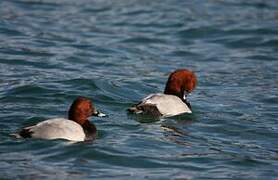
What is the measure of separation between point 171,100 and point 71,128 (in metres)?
2.64

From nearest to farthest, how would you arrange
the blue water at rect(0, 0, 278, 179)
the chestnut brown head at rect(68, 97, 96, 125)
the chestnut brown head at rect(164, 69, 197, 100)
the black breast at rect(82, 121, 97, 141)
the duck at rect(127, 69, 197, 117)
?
the blue water at rect(0, 0, 278, 179) < the black breast at rect(82, 121, 97, 141) < the chestnut brown head at rect(68, 97, 96, 125) < the duck at rect(127, 69, 197, 117) < the chestnut brown head at rect(164, 69, 197, 100)

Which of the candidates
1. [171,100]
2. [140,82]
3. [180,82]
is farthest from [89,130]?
[140,82]

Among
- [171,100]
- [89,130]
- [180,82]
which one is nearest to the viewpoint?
[89,130]

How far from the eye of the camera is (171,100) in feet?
46.5

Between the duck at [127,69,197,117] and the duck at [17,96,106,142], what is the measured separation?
139 centimetres

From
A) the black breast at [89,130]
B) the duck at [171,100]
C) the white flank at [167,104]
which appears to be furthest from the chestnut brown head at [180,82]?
the black breast at [89,130]

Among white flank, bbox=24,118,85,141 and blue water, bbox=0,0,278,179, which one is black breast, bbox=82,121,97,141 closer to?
blue water, bbox=0,0,278,179

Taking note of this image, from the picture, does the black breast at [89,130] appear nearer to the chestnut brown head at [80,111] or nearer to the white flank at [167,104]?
the chestnut brown head at [80,111]

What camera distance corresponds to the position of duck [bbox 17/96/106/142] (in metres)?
11.8

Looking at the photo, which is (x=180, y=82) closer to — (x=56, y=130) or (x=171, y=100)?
(x=171, y=100)

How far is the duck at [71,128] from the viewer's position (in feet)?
38.6

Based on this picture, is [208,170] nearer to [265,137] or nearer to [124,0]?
[265,137]

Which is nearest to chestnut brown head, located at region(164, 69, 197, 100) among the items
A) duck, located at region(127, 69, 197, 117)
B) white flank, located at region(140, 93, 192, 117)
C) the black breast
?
duck, located at region(127, 69, 197, 117)

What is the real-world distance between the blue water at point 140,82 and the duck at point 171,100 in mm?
151
